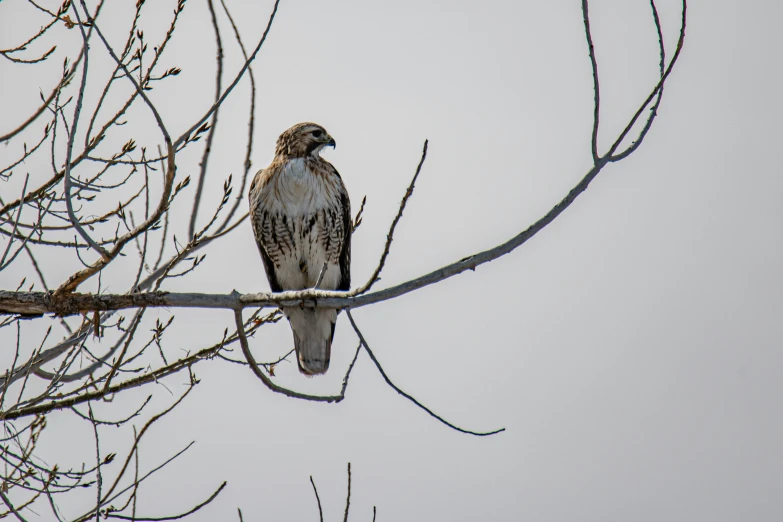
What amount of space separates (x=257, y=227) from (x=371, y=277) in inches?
136

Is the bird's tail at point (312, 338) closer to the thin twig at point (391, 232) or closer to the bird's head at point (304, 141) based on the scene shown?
the bird's head at point (304, 141)

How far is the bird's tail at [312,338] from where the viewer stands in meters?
6.70

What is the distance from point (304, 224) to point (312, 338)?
100 centimetres

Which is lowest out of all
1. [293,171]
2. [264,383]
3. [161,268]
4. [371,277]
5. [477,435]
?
[477,435]

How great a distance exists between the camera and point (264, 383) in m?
3.56

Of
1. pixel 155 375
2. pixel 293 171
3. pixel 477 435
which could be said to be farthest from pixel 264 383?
pixel 293 171

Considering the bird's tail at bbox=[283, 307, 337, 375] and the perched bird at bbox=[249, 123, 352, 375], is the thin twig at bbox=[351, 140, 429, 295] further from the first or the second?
the bird's tail at bbox=[283, 307, 337, 375]

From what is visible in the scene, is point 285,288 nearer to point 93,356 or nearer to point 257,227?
point 257,227

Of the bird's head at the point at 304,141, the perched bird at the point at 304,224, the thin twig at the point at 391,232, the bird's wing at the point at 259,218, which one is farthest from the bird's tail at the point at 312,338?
the thin twig at the point at 391,232

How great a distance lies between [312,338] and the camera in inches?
→ 265

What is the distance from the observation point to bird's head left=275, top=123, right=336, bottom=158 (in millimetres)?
6488

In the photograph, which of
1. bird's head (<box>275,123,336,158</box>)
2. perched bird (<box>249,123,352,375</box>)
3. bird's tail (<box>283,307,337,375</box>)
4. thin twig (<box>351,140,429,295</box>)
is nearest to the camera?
thin twig (<box>351,140,429,295</box>)

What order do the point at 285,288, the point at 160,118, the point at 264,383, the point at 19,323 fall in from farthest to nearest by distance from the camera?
the point at 285,288
the point at 19,323
the point at 264,383
the point at 160,118

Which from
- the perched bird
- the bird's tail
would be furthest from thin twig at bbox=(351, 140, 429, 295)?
the bird's tail
